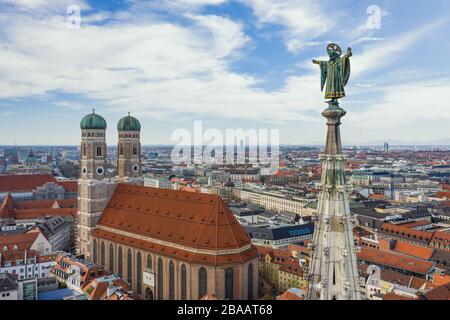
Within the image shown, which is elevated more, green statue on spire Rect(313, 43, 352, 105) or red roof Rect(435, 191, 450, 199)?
green statue on spire Rect(313, 43, 352, 105)

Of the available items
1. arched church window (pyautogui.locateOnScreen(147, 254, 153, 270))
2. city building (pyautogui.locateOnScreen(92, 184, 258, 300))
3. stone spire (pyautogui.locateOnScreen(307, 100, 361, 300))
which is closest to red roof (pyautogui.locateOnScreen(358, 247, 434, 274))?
city building (pyautogui.locateOnScreen(92, 184, 258, 300))

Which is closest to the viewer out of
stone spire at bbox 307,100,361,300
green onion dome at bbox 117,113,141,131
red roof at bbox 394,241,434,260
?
stone spire at bbox 307,100,361,300

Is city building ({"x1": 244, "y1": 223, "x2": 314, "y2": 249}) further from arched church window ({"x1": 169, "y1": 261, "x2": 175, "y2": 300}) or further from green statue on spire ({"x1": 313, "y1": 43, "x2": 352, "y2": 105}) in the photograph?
green statue on spire ({"x1": 313, "y1": 43, "x2": 352, "y2": 105})

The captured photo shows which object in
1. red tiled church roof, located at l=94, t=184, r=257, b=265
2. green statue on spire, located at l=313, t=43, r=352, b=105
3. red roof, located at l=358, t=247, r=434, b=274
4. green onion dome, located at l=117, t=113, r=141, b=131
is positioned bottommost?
red roof, located at l=358, t=247, r=434, b=274

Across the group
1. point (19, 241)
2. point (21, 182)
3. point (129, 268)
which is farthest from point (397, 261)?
point (21, 182)

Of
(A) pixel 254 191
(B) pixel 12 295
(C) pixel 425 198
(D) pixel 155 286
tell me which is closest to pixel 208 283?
(D) pixel 155 286
